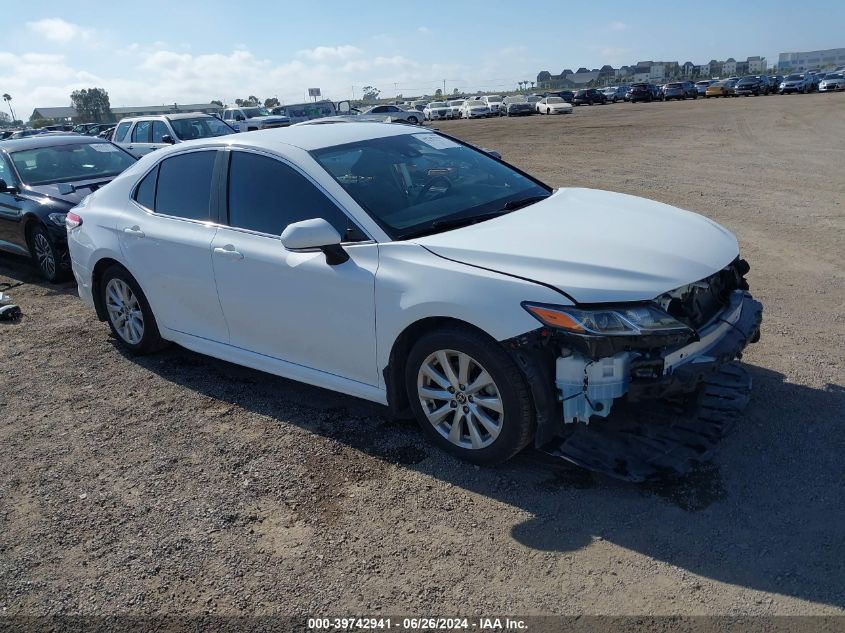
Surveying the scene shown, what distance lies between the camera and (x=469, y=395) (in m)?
3.63

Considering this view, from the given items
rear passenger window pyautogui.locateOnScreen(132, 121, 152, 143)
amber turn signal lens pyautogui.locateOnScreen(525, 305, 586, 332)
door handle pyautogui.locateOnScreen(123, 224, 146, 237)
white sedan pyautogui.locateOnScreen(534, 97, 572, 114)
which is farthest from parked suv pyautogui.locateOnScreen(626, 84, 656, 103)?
amber turn signal lens pyautogui.locateOnScreen(525, 305, 586, 332)

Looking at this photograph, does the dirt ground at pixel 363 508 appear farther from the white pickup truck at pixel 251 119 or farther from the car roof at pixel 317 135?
the white pickup truck at pixel 251 119

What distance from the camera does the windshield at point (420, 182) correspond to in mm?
4098

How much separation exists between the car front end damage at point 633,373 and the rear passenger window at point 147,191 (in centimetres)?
328

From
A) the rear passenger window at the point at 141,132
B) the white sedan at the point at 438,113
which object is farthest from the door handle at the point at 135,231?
the white sedan at the point at 438,113

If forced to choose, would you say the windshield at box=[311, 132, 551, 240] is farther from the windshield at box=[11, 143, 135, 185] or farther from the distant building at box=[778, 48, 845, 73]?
the distant building at box=[778, 48, 845, 73]

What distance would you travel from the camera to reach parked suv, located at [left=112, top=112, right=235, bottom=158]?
1572 cm

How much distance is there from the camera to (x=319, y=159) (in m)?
4.32

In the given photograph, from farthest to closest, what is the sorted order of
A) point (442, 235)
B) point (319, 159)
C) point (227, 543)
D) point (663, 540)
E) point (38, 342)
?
1. point (38, 342)
2. point (319, 159)
3. point (442, 235)
4. point (227, 543)
5. point (663, 540)

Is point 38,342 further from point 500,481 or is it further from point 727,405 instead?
point 727,405

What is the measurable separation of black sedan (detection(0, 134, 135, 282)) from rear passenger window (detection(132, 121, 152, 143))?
6.48 m

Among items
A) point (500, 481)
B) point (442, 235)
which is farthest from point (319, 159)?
point (500, 481)

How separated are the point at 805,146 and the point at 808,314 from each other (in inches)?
552

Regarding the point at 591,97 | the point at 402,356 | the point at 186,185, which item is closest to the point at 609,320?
the point at 402,356
